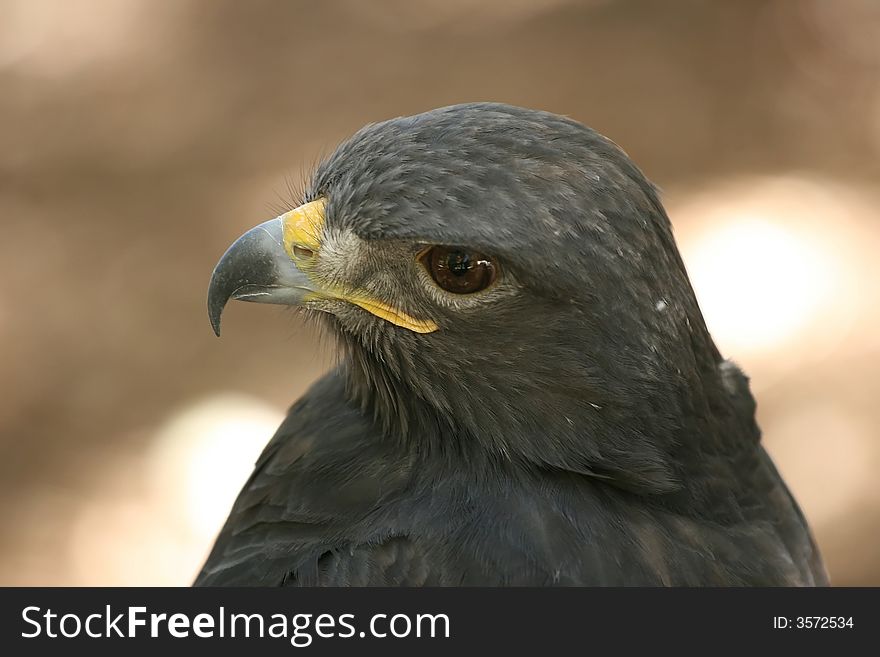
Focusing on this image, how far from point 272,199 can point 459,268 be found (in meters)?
6.17

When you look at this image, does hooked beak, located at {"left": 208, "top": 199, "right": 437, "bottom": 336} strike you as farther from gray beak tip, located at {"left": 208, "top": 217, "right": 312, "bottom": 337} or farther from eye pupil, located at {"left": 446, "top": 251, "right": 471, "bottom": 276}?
eye pupil, located at {"left": 446, "top": 251, "right": 471, "bottom": 276}

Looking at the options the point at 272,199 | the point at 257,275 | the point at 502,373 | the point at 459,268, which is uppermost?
the point at 272,199

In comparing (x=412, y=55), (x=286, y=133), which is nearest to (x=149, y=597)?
(x=286, y=133)

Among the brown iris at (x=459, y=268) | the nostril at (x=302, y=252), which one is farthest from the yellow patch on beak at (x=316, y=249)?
the brown iris at (x=459, y=268)

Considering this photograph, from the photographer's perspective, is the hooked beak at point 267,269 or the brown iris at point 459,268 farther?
the hooked beak at point 267,269

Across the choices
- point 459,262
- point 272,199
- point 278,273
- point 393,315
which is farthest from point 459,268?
point 272,199

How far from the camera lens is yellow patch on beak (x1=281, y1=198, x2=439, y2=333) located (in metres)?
3.28

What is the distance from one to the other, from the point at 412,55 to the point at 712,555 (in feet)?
26.2

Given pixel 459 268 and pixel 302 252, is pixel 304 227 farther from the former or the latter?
pixel 459 268

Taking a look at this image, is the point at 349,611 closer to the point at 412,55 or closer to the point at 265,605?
the point at 265,605

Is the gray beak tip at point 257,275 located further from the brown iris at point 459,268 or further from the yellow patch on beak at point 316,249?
the brown iris at point 459,268

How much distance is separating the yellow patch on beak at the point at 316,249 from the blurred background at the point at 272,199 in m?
3.97

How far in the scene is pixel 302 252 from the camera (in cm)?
336

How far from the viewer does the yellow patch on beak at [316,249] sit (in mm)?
3283
